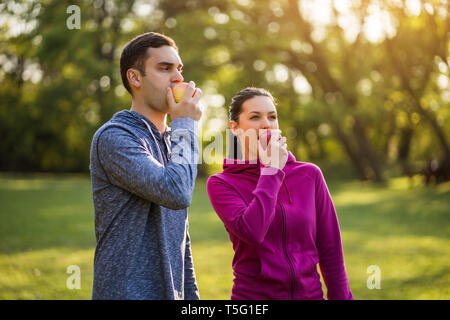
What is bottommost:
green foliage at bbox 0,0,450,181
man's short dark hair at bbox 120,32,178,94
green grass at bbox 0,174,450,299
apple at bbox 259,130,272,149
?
green grass at bbox 0,174,450,299

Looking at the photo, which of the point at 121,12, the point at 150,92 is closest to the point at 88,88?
the point at 121,12

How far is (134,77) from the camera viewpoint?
2.72 meters

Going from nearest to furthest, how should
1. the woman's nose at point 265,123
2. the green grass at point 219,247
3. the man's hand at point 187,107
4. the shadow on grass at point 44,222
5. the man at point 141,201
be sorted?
the man at point 141,201 < the man's hand at point 187,107 < the woman's nose at point 265,123 < the green grass at point 219,247 < the shadow on grass at point 44,222

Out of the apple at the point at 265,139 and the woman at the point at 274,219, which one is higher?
the apple at the point at 265,139

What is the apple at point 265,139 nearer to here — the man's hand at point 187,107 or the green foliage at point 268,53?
the man's hand at point 187,107

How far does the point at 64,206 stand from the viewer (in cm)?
2077

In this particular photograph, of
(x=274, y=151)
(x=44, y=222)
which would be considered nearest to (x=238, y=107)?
(x=274, y=151)

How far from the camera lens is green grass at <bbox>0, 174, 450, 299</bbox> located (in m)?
7.87

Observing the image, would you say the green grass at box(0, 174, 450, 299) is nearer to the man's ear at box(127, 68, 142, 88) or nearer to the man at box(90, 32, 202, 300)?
the man at box(90, 32, 202, 300)

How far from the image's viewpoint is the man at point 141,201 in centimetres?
233

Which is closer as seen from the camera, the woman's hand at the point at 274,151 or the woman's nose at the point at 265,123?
the woman's hand at the point at 274,151

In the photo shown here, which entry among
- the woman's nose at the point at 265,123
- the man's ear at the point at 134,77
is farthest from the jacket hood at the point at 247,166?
the man's ear at the point at 134,77

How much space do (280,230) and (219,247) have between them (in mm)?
9398

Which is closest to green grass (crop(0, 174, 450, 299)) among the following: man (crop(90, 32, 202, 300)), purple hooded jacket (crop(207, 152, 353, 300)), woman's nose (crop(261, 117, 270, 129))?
purple hooded jacket (crop(207, 152, 353, 300))
